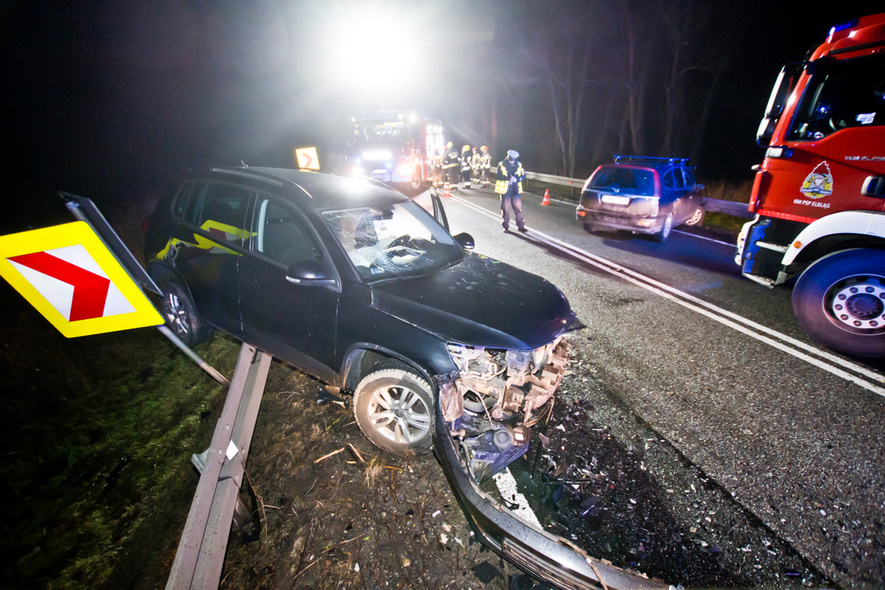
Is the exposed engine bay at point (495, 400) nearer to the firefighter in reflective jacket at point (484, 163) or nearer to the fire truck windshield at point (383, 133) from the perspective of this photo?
the fire truck windshield at point (383, 133)

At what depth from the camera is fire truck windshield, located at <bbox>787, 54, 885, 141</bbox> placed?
3705mm

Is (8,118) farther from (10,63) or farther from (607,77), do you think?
(607,77)

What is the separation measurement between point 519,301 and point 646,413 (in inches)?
61.7

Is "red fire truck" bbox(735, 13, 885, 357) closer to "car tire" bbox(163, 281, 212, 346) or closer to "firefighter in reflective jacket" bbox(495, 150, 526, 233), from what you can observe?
"firefighter in reflective jacket" bbox(495, 150, 526, 233)

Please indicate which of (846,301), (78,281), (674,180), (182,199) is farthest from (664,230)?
(78,281)

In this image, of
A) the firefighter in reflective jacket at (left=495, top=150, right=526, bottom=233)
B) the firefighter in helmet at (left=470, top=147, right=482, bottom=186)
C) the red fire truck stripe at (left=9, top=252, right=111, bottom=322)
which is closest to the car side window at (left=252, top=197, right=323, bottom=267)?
the red fire truck stripe at (left=9, top=252, right=111, bottom=322)

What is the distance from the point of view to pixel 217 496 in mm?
2217

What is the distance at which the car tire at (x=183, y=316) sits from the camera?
401 cm

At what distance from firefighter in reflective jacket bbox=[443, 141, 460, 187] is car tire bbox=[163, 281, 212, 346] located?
1437 cm

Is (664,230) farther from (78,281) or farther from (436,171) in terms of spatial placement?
(436,171)

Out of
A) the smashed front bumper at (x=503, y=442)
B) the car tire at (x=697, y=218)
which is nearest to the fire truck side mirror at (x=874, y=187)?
the smashed front bumper at (x=503, y=442)

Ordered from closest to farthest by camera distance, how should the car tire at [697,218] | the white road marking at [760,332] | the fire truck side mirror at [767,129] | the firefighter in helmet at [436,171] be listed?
the white road marking at [760,332] → the fire truck side mirror at [767,129] → the car tire at [697,218] → the firefighter in helmet at [436,171]

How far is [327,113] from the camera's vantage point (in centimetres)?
6319

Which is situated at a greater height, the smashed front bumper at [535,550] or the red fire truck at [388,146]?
the red fire truck at [388,146]
